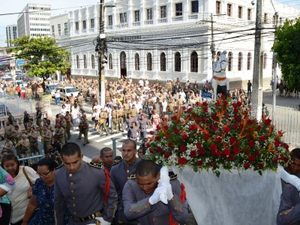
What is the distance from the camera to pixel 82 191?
3.60 meters

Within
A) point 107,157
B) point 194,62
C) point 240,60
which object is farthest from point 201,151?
point 240,60

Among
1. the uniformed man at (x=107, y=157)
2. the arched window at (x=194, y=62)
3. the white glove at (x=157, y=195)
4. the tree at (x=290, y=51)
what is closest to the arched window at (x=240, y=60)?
the arched window at (x=194, y=62)

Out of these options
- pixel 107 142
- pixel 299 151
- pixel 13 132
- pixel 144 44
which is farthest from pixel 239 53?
pixel 299 151

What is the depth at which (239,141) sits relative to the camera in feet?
13.1

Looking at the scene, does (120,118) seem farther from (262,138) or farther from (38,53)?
(38,53)

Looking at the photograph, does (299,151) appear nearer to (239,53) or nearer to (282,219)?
(282,219)

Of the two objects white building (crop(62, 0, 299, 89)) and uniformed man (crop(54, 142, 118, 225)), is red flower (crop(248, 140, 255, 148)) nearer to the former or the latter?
uniformed man (crop(54, 142, 118, 225))

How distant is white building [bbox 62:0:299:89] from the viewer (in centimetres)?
2955

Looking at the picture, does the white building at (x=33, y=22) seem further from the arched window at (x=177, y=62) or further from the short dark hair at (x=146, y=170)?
the short dark hair at (x=146, y=170)

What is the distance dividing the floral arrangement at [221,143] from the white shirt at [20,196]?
1.72 metres

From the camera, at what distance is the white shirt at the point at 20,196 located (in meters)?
4.28

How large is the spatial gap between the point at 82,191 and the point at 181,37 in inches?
1012

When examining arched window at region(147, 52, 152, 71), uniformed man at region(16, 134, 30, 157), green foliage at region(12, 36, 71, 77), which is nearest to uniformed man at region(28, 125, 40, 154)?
uniformed man at region(16, 134, 30, 157)

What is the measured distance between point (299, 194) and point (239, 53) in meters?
31.7
